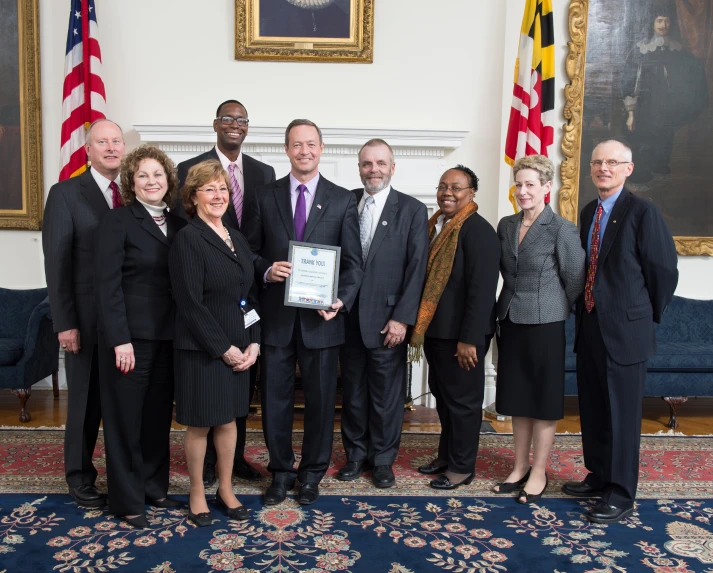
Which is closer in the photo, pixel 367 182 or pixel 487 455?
pixel 367 182

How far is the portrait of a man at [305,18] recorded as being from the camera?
529 cm

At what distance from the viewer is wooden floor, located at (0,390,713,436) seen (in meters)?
4.82

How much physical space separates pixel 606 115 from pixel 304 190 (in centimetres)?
331

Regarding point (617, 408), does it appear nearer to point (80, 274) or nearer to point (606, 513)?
point (606, 513)

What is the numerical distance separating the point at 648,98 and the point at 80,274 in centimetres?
464

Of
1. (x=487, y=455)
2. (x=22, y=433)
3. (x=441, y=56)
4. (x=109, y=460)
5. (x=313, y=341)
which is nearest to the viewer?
(x=109, y=460)

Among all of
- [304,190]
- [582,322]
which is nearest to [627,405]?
[582,322]

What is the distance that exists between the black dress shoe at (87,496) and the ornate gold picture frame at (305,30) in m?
3.45

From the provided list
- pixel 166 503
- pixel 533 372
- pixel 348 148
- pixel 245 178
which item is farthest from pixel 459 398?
pixel 348 148

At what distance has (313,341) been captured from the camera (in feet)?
10.9

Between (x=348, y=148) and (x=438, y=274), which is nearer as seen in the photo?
(x=438, y=274)

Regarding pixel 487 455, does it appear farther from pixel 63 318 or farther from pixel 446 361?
pixel 63 318

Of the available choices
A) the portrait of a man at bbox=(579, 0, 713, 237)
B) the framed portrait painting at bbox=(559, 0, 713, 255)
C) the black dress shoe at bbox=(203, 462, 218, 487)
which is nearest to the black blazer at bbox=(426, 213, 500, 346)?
the black dress shoe at bbox=(203, 462, 218, 487)

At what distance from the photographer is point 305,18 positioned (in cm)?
531
